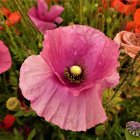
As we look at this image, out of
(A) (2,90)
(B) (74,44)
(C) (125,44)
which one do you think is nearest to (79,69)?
(B) (74,44)

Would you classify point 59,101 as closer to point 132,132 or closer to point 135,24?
point 132,132

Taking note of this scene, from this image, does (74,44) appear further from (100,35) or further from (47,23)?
(47,23)

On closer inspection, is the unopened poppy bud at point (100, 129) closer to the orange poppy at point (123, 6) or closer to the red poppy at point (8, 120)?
the red poppy at point (8, 120)

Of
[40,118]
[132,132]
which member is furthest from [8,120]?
[132,132]

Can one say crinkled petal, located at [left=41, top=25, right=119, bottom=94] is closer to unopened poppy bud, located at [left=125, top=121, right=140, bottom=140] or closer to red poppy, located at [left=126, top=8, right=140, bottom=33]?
unopened poppy bud, located at [left=125, top=121, right=140, bottom=140]

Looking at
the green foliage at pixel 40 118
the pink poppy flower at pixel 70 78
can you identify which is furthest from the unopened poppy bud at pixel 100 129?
the pink poppy flower at pixel 70 78

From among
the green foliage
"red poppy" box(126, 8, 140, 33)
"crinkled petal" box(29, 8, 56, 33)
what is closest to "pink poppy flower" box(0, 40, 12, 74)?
the green foliage
